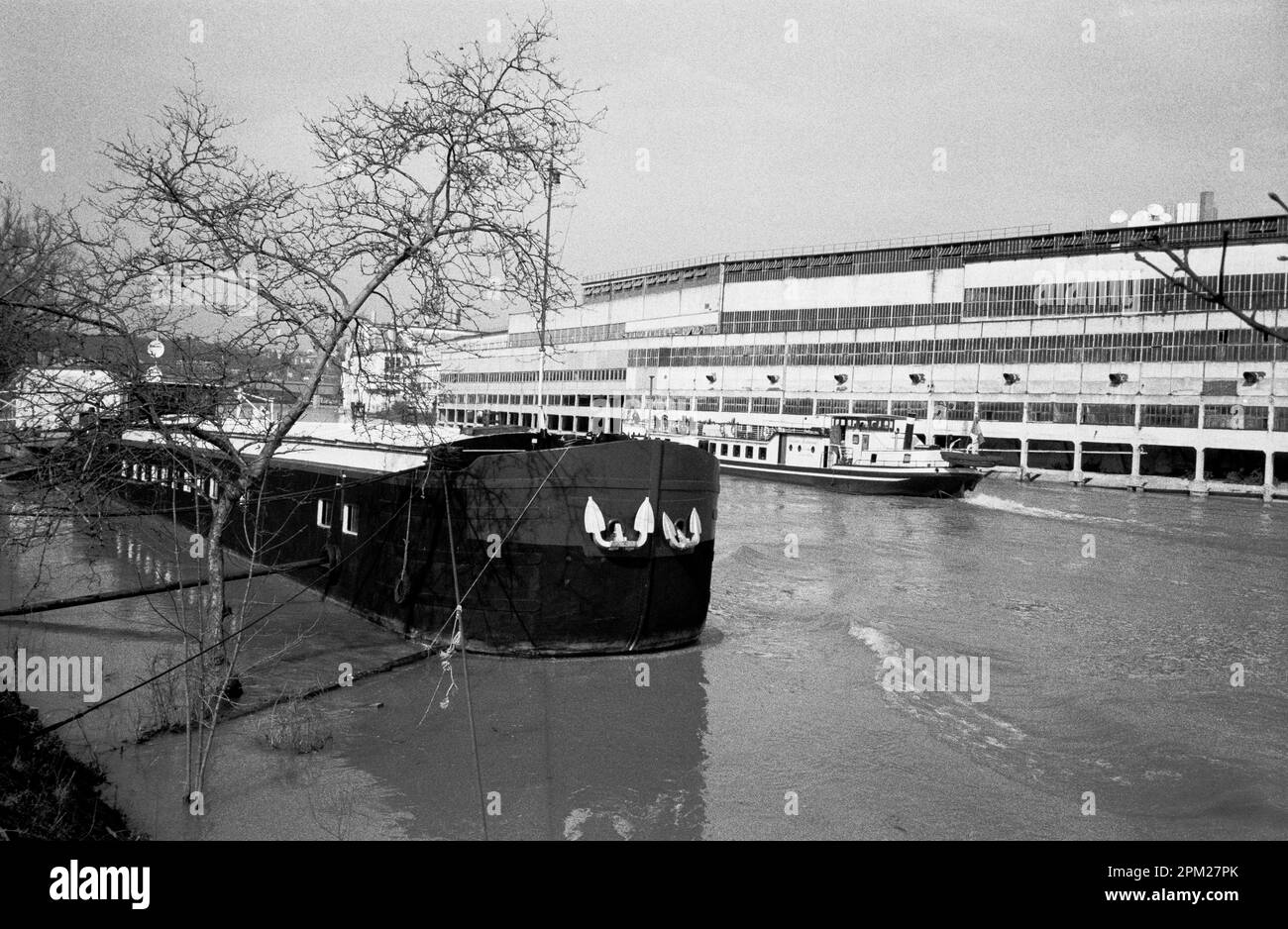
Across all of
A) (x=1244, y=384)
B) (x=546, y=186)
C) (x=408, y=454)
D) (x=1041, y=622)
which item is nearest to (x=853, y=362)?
(x=1244, y=384)

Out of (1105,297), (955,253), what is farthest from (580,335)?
(1105,297)

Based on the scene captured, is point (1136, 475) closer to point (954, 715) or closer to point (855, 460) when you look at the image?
point (855, 460)

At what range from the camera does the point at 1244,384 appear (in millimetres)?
52438

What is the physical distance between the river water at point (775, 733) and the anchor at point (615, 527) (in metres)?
1.70

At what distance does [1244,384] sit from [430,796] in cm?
5757

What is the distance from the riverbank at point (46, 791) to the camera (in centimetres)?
584

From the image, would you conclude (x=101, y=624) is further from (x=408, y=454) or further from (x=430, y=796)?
(x=430, y=796)

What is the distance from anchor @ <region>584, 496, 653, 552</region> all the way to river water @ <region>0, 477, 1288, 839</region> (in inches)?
67.0

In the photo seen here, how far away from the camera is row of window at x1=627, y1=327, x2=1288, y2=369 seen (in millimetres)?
53438

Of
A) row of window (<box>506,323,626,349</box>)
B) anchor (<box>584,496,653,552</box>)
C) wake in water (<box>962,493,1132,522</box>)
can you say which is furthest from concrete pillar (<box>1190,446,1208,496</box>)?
anchor (<box>584,496,653,552</box>)

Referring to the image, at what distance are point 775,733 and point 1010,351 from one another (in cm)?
5561

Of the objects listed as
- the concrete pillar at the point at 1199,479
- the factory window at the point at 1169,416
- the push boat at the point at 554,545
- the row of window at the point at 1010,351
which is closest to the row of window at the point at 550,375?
the row of window at the point at 1010,351

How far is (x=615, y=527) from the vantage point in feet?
40.8

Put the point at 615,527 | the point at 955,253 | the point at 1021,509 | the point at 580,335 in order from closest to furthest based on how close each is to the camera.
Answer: the point at 615,527
the point at 1021,509
the point at 955,253
the point at 580,335
